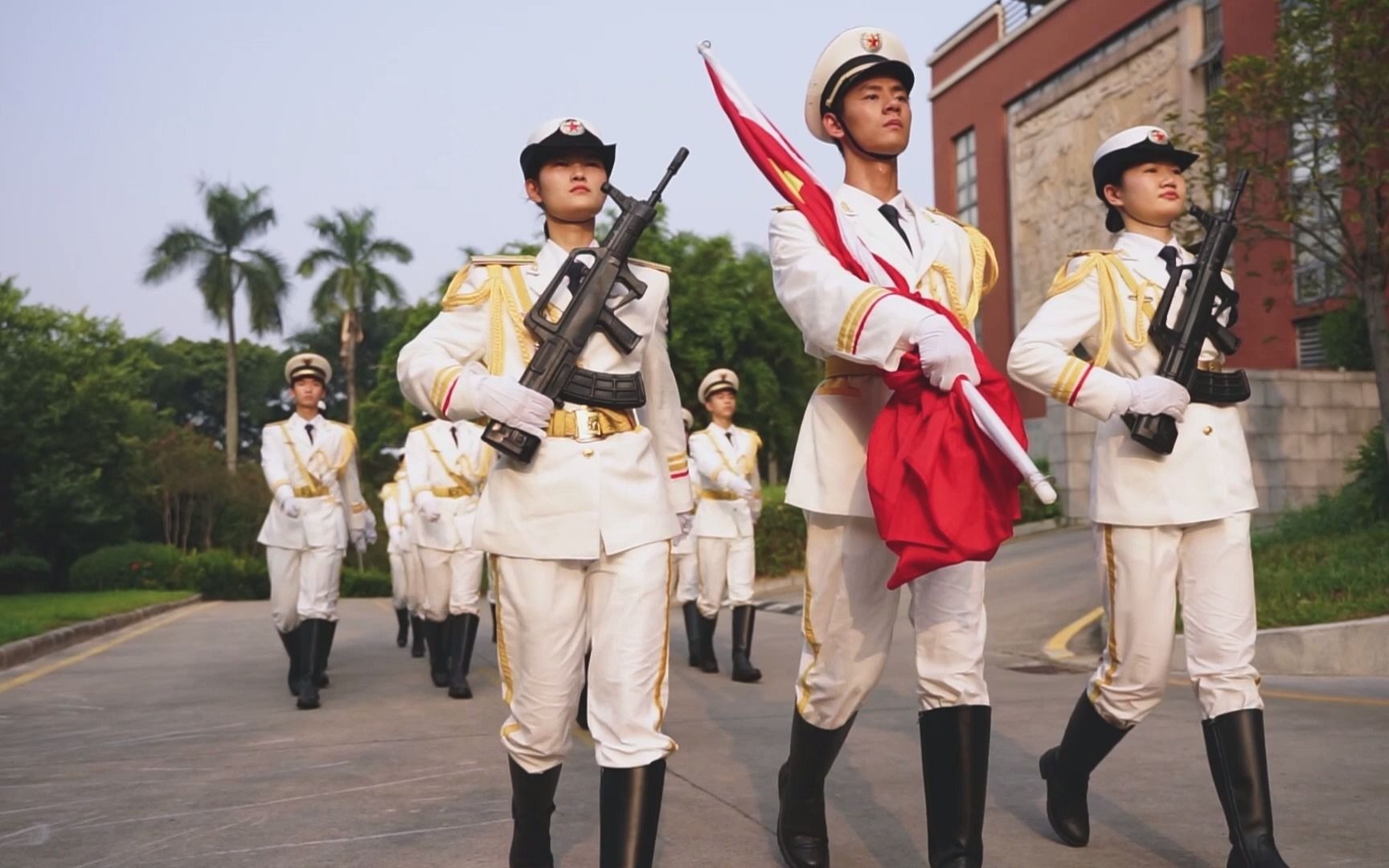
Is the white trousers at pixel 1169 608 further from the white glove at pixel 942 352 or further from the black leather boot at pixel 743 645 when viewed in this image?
the black leather boot at pixel 743 645

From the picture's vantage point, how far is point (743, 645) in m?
10.8

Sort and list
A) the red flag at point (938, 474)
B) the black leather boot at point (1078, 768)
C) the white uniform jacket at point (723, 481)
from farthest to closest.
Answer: the white uniform jacket at point (723, 481) → the black leather boot at point (1078, 768) → the red flag at point (938, 474)

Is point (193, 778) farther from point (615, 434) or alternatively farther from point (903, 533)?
point (903, 533)

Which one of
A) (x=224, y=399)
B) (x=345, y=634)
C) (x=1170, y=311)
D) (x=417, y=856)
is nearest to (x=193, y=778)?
(x=417, y=856)

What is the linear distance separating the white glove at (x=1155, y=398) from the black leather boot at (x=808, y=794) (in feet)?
4.52

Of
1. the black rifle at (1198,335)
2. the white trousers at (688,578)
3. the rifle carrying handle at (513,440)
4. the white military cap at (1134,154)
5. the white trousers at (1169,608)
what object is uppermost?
the white military cap at (1134,154)

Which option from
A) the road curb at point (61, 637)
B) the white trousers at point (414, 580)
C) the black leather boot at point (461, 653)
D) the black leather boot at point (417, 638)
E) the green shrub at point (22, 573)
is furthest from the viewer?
the green shrub at point (22, 573)

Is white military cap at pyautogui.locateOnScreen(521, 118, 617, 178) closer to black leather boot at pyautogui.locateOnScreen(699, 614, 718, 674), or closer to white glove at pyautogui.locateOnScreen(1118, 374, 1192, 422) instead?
Result: white glove at pyautogui.locateOnScreen(1118, 374, 1192, 422)

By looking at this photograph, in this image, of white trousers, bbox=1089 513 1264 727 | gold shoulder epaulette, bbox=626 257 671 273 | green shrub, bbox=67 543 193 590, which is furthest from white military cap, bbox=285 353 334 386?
green shrub, bbox=67 543 193 590

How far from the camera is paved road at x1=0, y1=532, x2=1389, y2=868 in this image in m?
5.04

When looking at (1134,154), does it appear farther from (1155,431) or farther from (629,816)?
(629,816)

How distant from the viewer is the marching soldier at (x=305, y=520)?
10.1m

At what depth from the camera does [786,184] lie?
4.38 metres

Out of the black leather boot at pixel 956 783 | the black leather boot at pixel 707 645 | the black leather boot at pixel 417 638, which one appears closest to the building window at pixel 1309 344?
the black leather boot at pixel 707 645
